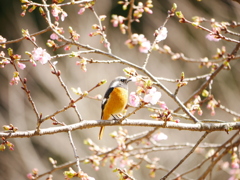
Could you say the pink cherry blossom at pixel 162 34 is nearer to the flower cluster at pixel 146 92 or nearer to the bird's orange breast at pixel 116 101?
the flower cluster at pixel 146 92

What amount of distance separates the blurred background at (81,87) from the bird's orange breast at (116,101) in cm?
356

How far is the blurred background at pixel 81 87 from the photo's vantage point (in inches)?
269

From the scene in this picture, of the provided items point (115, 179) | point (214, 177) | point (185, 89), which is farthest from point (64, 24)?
point (214, 177)

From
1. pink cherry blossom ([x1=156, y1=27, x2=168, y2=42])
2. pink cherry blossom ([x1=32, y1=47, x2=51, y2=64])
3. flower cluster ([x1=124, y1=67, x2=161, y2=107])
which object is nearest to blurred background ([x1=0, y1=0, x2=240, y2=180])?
pink cherry blossom ([x1=156, y1=27, x2=168, y2=42])

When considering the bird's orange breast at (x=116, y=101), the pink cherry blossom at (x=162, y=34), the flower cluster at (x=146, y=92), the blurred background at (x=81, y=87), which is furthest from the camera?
the blurred background at (x=81, y=87)

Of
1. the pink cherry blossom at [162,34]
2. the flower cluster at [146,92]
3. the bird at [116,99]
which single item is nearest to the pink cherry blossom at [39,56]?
the flower cluster at [146,92]

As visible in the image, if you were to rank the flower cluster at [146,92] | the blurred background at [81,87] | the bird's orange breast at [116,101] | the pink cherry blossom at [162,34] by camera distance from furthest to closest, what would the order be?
the blurred background at [81,87] → the bird's orange breast at [116,101] → the pink cherry blossom at [162,34] → the flower cluster at [146,92]

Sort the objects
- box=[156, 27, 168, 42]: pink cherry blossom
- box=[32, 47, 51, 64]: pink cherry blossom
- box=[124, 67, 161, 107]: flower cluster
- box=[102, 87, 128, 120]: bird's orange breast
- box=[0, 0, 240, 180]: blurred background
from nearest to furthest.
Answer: box=[124, 67, 161, 107]: flower cluster < box=[32, 47, 51, 64]: pink cherry blossom < box=[156, 27, 168, 42]: pink cherry blossom < box=[102, 87, 128, 120]: bird's orange breast < box=[0, 0, 240, 180]: blurred background

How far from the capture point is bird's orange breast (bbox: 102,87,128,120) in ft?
10.6

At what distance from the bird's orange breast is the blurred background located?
3.56 metres

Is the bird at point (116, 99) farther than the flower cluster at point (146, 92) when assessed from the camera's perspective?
Yes

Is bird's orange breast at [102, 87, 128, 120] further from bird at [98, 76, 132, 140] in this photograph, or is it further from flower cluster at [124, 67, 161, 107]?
flower cluster at [124, 67, 161, 107]

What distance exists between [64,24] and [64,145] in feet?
9.16

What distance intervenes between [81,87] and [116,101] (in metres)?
3.87
